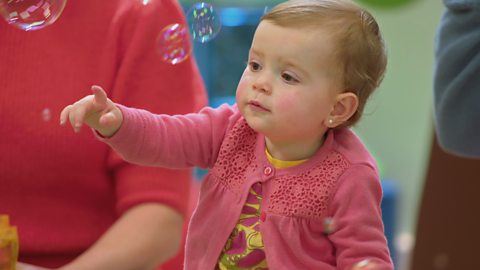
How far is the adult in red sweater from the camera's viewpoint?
3.14 feet

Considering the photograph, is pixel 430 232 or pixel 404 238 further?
pixel 404 238

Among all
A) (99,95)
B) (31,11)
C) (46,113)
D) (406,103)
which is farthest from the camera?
(406,103)

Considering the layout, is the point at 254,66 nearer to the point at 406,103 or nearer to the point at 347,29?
the point at 347,29

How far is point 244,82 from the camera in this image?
729 millimetres

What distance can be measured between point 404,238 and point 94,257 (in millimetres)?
1640

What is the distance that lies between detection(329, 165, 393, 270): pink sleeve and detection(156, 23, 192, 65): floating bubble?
11.0 inches

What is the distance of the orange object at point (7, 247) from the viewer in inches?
31.3

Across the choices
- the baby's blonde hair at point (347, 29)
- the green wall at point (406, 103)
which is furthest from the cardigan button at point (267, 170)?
the green wall at point (406, 103)

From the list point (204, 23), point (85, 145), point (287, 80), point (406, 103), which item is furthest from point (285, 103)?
point (406, 103)

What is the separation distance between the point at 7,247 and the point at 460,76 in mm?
572

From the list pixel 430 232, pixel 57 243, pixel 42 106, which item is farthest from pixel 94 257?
pixel 430 232

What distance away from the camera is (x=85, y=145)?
0.98 meters

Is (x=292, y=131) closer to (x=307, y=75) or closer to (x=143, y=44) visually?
(x=307, y=75)

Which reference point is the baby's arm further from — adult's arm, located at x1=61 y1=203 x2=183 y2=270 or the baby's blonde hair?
adult's arm, located at x1=61 y1=203 x2=183 y2=270
